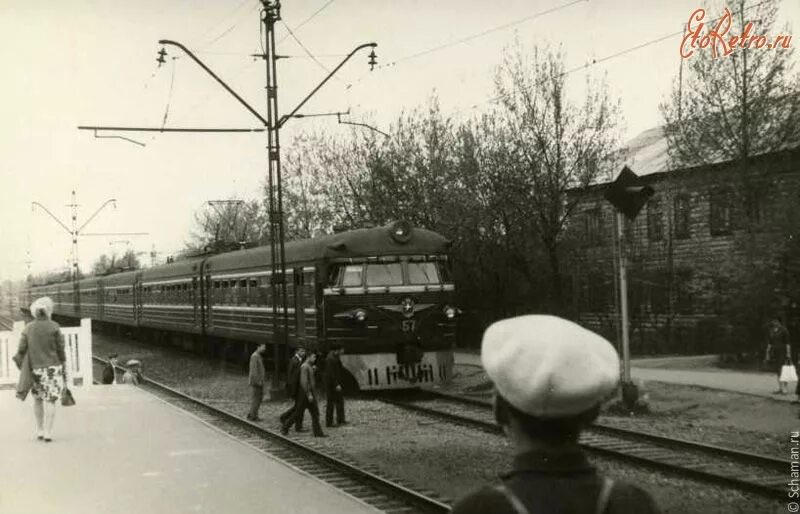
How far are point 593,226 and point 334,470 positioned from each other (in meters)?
16.5

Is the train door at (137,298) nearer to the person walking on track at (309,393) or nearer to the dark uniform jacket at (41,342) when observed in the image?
the person walking on track at (309,393)

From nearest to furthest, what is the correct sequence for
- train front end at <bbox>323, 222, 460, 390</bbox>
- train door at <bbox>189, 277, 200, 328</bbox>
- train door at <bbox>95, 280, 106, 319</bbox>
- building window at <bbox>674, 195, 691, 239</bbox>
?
train front end at <bbox>323, 222, 460, 390</bbox>
building window at <bbox>674, 195, 691, 239</bbox>
train door at <bbox>189, 277, 200, 328</bbox>
train door at <bbox>95, 280, 106, 319</bbox>

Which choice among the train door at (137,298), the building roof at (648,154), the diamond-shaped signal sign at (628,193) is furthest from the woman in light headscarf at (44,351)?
the train door at (137,298)

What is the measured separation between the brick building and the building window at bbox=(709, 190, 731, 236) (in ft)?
0.11

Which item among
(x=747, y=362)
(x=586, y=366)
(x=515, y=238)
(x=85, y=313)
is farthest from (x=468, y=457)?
(x=85, y=313)

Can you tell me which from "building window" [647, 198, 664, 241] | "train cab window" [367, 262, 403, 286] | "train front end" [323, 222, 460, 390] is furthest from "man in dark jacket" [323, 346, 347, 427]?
"building window" [647, 198, 664, 241]

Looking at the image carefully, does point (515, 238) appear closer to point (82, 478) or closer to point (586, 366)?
point (82, 478)

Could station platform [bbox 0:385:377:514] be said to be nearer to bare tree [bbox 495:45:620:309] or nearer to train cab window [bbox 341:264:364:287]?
train cab window [bbox 341:264:364:287]

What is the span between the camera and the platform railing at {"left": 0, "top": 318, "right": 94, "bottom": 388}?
16250 millimetres

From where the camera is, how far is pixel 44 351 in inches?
425

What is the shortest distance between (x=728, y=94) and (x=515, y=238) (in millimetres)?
6852

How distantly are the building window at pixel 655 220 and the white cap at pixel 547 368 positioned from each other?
82.7ft

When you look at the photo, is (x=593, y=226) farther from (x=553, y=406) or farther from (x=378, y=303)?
(x=553, y=406)

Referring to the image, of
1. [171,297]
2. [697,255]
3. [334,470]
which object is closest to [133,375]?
[171,297]
